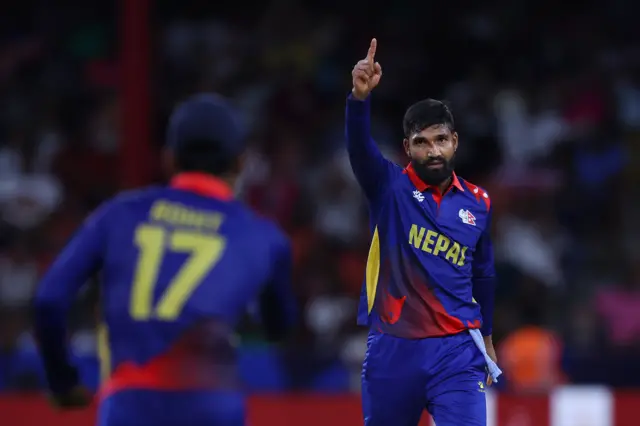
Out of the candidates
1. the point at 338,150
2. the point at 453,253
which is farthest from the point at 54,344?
the point at 338,150

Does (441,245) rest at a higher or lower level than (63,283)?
lower

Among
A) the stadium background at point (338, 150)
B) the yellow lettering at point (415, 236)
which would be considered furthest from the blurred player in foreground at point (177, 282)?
the stadium background at point (338, 150)

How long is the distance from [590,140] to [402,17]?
2437mm

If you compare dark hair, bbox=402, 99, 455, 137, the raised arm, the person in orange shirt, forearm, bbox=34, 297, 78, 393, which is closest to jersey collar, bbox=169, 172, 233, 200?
forearm, bbox=34, 297, 78, 393

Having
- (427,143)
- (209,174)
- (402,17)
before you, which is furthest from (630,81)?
(209,174)

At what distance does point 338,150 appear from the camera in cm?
1124

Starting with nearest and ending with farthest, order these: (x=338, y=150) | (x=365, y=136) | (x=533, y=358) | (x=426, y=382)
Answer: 1. (x=365, y=136)
2. (x=426, y=382)
3. (x=533, y=358)
4. (x=338, y=150)

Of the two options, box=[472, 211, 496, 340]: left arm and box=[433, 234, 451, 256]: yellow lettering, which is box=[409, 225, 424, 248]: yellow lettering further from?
box=[472, 211, 496, 340]: left arm

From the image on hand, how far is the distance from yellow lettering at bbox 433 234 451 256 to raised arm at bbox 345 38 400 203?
1.01ft

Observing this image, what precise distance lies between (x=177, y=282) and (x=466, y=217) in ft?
7.03

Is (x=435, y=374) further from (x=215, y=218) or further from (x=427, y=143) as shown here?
(x=215, y=218)

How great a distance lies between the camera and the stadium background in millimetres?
9359

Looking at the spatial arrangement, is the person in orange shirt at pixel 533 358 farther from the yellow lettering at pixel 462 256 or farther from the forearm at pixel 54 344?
the forearm at pixel 54 344

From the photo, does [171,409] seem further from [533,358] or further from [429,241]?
[533,358]
